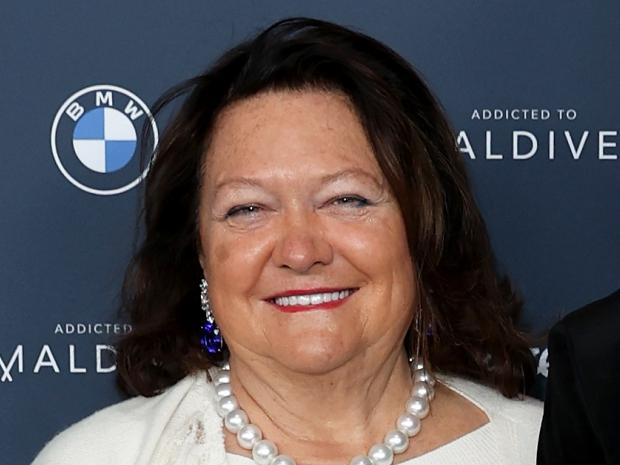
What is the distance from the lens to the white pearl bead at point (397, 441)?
1719 mm

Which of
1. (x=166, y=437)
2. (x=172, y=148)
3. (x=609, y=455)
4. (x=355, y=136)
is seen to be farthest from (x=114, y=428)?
(x=609, y=455)

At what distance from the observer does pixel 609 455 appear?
1059 millimetres

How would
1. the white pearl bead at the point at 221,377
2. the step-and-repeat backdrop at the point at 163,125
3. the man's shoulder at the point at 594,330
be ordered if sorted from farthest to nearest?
the step-and-repeat backdrop at the point at 163,125
the white pearl bead at the point at 221,377
the man's shoulder at the point at 594,330

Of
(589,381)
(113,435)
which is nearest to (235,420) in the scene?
(113,435)

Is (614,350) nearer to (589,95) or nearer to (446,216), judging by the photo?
(446,216)

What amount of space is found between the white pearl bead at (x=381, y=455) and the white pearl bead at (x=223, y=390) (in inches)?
8.8

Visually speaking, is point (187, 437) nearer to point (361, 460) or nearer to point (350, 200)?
point (361, 460)

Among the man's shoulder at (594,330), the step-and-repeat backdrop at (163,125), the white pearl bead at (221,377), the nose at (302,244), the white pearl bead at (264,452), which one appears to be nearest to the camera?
the man's shoulder at (594,330)

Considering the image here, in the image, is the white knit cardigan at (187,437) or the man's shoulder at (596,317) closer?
the man's shoulder at (596,317)

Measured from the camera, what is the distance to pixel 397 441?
5.65ft

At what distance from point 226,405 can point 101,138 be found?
1.73 ft

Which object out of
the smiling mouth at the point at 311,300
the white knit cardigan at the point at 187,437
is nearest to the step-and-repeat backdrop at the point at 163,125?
the white knit cardigan at the point at 187,437

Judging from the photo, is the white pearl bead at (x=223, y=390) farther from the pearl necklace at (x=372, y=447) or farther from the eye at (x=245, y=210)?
the eye at (x=245, y=210)

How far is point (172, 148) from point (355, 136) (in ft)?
0.95
